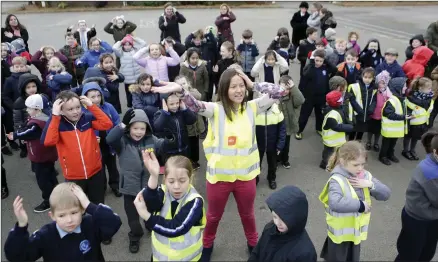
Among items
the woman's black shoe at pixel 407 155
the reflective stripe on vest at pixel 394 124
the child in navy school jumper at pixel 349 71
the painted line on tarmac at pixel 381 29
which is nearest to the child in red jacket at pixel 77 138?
the reflective stripe on vest at pixel 394 124

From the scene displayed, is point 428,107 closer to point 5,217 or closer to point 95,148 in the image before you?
point 95,148

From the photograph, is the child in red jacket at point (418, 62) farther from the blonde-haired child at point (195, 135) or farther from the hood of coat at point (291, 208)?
the hood of coat at point (291, 208)

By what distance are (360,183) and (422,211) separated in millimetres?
668

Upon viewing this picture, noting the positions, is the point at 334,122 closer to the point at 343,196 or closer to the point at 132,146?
the point at 343,196

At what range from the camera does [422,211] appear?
3.53 meters

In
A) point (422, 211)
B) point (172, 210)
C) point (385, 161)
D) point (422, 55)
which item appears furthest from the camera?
point (422, 55)

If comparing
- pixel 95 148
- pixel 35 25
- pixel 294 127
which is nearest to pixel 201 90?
pixel 294 127

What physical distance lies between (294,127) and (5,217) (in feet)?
13.5

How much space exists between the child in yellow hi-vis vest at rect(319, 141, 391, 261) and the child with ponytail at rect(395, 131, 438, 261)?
0.92 feet

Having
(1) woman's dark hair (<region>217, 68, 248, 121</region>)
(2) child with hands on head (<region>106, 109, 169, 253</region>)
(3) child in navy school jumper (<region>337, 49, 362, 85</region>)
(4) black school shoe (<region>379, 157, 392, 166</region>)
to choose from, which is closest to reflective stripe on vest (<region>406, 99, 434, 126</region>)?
(4) black school shoe (<region>379, 157, 392, 166</region>)

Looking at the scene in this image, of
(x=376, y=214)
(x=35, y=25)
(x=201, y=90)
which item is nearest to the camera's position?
(x=376, y=214)

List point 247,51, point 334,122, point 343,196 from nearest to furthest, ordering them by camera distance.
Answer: point 343,196, point 334,122, point 247,51

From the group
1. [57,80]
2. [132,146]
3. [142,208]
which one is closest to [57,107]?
[132,146]

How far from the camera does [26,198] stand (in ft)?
17.8
